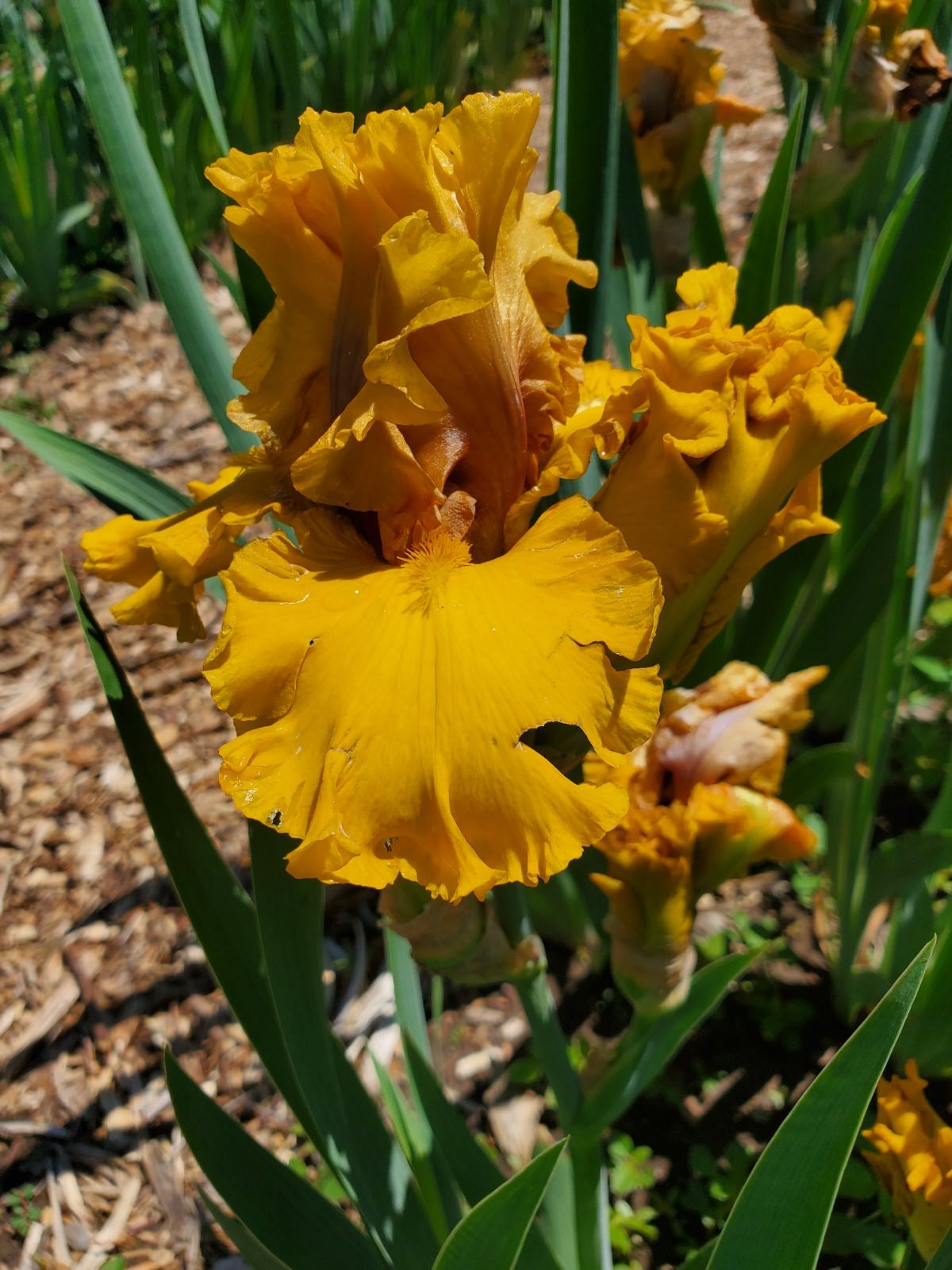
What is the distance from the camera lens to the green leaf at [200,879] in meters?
0.87

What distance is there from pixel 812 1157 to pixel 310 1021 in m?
0.43

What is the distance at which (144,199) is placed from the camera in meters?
1.05

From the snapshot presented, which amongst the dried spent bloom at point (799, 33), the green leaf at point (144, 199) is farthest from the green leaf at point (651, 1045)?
the dried spent bloom at point (799, 33)

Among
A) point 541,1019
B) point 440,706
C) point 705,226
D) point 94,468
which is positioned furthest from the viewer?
point 705,226

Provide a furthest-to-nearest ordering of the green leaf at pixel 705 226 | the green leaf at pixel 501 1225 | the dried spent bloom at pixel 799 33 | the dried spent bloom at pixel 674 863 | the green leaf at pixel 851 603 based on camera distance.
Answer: the green leaf at pixel 705 226 < the green leaf at pixel 851 603 < the dried spent bloom at pixel 799 33 < the dried spent bloom at pixel 674 863 < the green leaf at pixel 501 1225

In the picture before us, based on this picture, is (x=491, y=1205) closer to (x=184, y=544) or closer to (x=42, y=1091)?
(x=184, y=544)

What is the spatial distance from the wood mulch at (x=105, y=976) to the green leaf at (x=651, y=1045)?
0.29 m

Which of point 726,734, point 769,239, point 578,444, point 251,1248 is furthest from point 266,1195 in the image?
point 769,239

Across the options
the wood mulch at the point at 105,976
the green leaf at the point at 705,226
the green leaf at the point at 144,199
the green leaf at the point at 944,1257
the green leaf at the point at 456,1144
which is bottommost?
the wood mulch at the point at 105,976

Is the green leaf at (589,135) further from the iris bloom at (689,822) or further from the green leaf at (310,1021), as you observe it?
the green leaf at (310,1021)

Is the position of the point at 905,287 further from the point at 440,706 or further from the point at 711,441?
the point at 440,706

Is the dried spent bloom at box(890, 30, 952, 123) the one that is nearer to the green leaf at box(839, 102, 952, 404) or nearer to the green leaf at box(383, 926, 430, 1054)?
the green leaf at box(839, 102, 952, 404)

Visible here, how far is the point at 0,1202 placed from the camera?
143cm

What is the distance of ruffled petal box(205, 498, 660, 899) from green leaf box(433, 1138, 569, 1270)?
26cm
